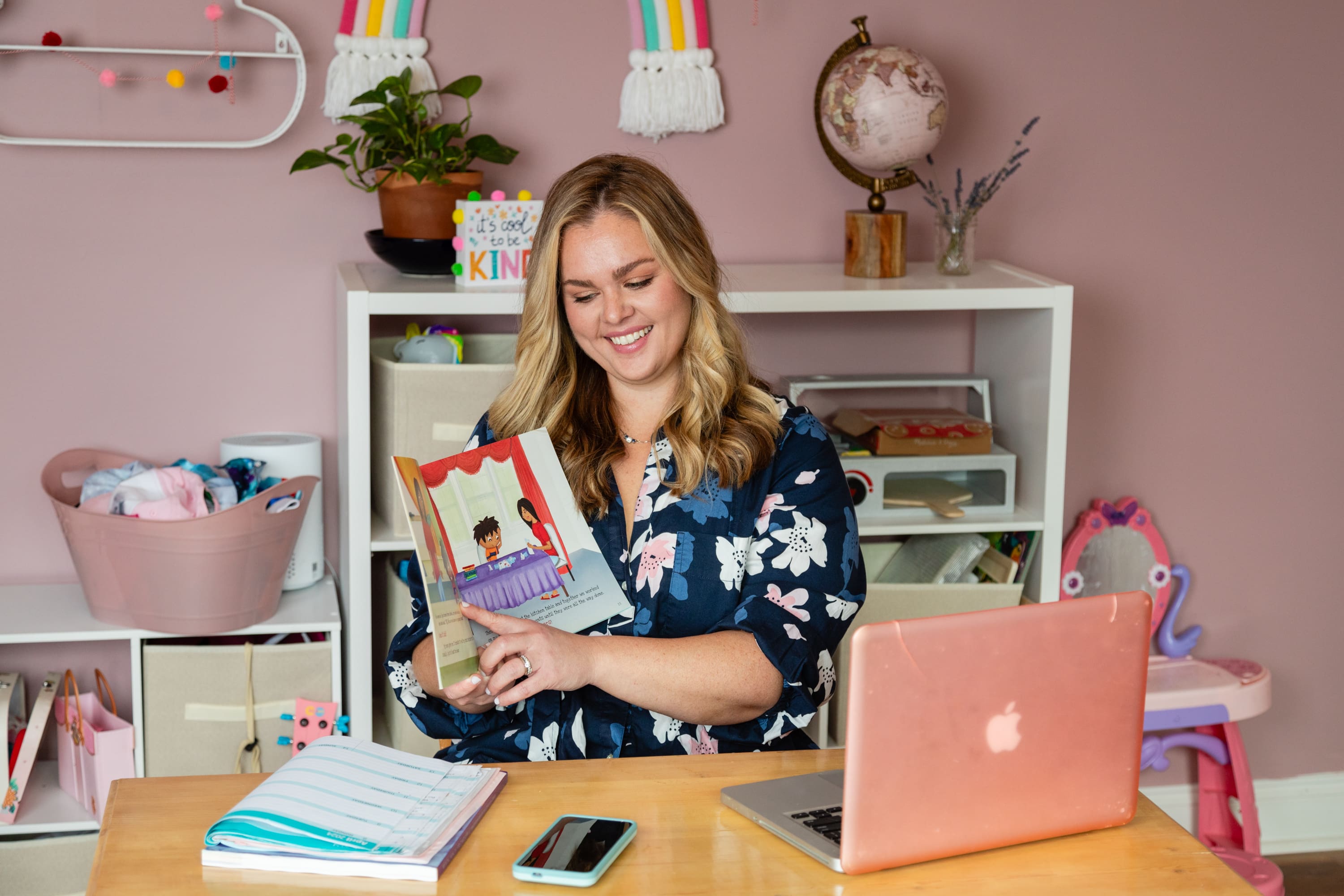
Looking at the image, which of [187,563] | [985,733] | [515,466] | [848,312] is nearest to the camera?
[985,733]

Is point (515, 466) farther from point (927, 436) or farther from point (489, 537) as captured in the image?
point (927, 436)

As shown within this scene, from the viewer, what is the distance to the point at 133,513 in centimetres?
203

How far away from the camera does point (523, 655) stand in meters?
1.37

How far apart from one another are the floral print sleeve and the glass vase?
2.62 feet

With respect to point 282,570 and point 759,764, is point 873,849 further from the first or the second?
point 282,570

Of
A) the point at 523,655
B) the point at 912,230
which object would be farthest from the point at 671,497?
the point at 912,230

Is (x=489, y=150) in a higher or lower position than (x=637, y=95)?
lower

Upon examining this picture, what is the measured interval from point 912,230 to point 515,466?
4.37 feet

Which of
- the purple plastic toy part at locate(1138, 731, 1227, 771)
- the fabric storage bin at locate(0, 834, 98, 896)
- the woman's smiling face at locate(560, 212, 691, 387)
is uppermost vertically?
the woman's smiling face at locate(560, 212, 691, 387)

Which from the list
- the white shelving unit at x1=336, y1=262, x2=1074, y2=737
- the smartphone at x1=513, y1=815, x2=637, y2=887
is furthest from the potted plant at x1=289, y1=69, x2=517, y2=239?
the smartphone at x1=513, y1=815, x2=637, y2=887

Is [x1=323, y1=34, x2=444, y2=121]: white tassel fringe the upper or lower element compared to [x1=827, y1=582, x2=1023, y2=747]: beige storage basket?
upper

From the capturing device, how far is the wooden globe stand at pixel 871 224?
2281mm

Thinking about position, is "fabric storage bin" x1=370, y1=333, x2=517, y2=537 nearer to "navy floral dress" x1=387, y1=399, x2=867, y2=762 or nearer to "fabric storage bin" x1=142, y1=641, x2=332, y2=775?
"fabric storage bin" x1=142, y1=641, x2=332, y2=775

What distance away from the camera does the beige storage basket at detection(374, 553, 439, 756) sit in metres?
2.18
